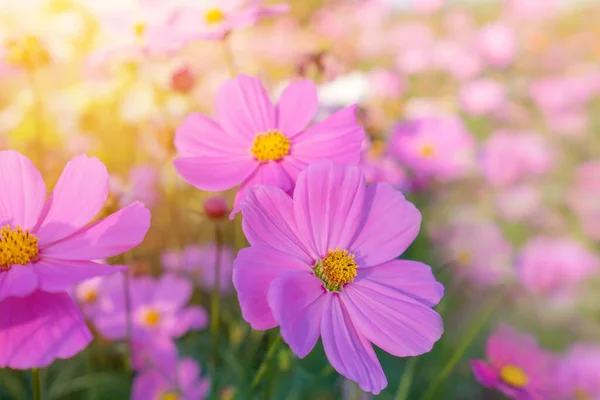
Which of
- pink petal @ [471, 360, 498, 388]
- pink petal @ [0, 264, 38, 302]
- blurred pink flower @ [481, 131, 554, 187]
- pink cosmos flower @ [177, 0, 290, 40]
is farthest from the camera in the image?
blurred pink flower @ [481, 131, 554, 187]

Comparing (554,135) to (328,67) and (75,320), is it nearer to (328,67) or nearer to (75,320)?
(328,67)

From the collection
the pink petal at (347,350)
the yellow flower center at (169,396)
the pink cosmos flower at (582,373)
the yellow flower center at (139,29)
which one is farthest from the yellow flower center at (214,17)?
the pink cosmos flower at (582,373)

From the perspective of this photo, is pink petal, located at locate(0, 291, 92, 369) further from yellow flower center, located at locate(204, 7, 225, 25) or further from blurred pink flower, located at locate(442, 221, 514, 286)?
blurred pink flower, located at locate(442, 221, 514, 286)

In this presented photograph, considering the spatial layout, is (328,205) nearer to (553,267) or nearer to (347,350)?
(347,350)

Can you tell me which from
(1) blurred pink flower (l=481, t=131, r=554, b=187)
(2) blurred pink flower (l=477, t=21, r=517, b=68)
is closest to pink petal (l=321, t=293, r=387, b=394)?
(1) blurred pink flower (l=481, t=131, r=554, b=187)

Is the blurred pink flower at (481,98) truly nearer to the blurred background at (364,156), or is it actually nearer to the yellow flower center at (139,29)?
the blurred background at (364,156)

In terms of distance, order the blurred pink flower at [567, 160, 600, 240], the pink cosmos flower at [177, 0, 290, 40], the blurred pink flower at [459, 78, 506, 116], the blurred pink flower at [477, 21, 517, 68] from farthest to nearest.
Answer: the blurred pink flower at [477, 21, 517, 68] → the blurred pink flower at [459, 78, 506, 116] → the blurred pink flower at [567, 160, 600, 240] → the pink cosmos flower at [177, 0, 290, 40]
